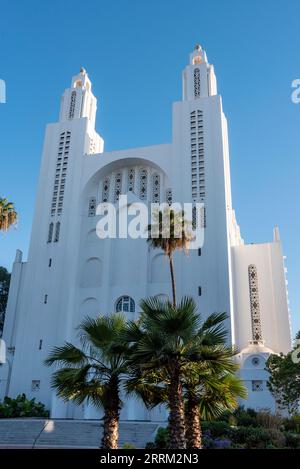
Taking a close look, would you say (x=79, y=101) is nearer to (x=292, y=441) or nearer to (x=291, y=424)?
(x=291, y=424)

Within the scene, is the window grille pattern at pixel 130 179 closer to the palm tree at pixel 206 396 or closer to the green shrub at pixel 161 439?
the green shrub at pixel 161 439

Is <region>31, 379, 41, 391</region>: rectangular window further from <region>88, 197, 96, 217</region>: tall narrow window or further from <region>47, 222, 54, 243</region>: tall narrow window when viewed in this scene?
<region>88, 197, 96, 217</region>: tall narrow window

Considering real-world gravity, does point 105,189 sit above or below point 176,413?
above

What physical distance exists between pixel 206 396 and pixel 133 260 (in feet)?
69.2

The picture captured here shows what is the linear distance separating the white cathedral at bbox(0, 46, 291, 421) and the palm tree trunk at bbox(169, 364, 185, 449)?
55.6 feet

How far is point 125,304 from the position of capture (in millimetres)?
33000

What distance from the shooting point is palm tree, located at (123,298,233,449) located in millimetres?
12008

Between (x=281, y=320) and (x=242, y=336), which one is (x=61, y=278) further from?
(x=281, y=320)

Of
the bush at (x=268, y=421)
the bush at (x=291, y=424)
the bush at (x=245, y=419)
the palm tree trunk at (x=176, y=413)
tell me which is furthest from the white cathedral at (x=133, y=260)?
the palm tree trunk at (x=176, y=413)

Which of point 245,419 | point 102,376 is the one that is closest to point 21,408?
point 245,419

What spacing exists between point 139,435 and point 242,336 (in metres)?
12.1

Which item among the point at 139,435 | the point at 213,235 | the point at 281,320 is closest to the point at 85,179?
the point at 213,235

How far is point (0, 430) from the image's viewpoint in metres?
23.1
